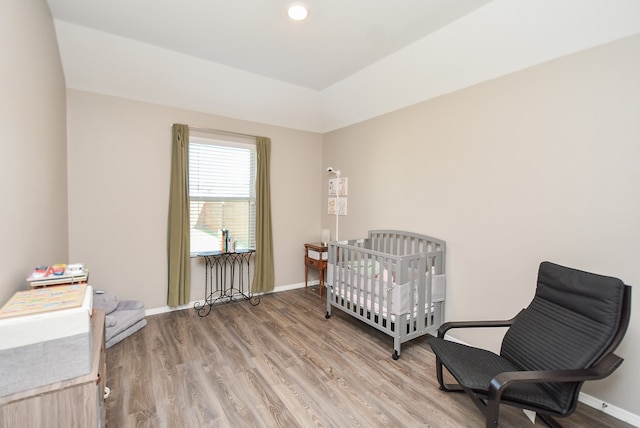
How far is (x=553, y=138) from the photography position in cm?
203

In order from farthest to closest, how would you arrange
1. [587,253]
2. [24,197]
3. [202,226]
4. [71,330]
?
[202,226], [587,253], [24,197], [71,330]

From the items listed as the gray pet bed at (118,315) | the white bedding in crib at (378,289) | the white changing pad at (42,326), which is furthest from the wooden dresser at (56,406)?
the white bedding in crib at (378,289)

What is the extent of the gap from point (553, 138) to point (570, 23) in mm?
712

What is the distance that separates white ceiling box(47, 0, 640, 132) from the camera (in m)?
1.95

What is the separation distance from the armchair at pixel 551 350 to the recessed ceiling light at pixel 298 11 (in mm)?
2519

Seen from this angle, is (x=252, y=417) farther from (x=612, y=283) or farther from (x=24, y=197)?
(x=612, y=283)

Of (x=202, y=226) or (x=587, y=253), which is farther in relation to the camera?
(x=202, y=226)

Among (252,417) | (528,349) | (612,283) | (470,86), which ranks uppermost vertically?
(470,86)

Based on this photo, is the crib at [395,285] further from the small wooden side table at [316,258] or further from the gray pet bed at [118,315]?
the gray pet bed at [118,315]

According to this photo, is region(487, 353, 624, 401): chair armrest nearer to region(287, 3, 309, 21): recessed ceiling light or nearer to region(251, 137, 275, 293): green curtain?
region(287, 3, 309, 21): recessed ceiling light

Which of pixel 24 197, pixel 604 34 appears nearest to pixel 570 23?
pixel 604 34

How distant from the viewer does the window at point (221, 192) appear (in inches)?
139

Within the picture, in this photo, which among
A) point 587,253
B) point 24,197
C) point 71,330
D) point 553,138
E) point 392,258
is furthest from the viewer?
point 392,258

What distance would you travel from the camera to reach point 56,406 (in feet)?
3.52
